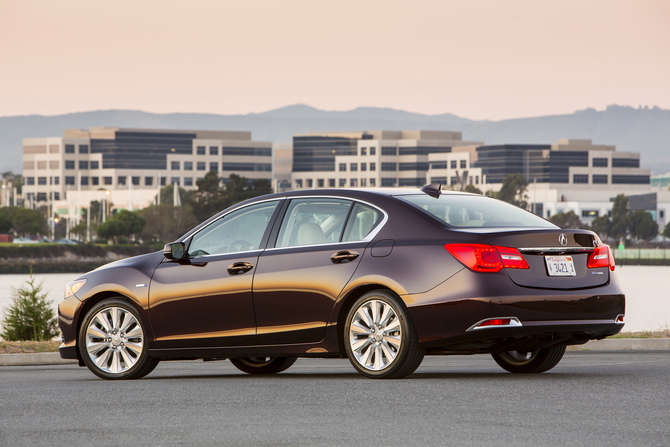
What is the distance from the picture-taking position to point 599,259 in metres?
8.79

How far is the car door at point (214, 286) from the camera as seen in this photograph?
936 cm

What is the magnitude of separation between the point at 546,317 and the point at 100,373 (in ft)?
13.5

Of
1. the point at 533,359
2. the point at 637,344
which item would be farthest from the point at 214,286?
the point at 637,344

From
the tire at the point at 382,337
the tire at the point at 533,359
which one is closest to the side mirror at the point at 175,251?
the tire at the point at 382,337

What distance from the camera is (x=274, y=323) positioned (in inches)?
361

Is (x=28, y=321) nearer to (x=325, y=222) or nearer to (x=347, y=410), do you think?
(x=325, y=222)

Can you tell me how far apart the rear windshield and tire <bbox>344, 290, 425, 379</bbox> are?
0.81m

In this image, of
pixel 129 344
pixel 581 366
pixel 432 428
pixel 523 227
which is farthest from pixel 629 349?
pixel 432 428

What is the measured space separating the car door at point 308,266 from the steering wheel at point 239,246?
0.28m

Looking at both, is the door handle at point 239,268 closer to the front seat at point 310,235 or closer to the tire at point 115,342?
the front seat at point 310,235

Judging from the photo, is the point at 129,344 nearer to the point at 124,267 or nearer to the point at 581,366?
the point at 124,267

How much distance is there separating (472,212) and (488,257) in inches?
31.2

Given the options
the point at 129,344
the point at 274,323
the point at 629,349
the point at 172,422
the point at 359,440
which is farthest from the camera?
the point at 629,349

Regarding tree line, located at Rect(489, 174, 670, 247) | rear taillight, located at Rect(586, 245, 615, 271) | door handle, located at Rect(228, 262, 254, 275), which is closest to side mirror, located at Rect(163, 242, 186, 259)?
door handle, located at Rect(228, 262, 254, 275)
